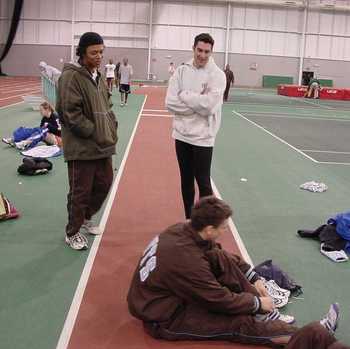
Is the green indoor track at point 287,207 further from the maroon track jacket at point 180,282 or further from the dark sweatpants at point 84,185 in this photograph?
the dark sweatpants at point 84,185

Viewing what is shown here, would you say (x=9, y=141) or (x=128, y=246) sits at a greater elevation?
(x=9, y=141)

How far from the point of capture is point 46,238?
5.16m

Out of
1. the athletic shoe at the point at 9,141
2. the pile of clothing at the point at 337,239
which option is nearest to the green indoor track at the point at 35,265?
the athletic shoe at the point at 9,141

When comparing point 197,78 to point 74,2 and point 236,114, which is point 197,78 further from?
point 74,2

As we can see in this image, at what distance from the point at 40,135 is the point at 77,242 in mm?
5354

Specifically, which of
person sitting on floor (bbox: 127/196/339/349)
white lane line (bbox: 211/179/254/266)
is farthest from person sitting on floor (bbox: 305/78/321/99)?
person sitting on floor (bbox: 127/196/339/349)

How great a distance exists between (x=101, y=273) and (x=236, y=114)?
47.2 feet

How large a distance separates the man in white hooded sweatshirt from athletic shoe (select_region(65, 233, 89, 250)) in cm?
128

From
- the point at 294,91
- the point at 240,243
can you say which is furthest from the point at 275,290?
the point at 294,91

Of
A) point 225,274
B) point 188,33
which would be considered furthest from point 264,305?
point 188,33

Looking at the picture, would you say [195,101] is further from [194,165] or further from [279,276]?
[279,276]

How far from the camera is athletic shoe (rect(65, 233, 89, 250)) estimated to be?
15.8ft

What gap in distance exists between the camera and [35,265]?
4473mm

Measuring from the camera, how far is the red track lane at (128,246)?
3.35 meters
